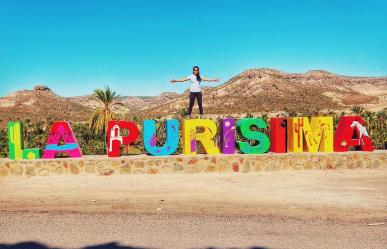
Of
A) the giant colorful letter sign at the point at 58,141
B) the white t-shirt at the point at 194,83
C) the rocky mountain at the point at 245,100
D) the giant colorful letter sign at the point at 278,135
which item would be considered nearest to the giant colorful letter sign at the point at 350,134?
the giant colorful letter sign at the point at 278,135

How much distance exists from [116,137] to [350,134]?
30.2 feet

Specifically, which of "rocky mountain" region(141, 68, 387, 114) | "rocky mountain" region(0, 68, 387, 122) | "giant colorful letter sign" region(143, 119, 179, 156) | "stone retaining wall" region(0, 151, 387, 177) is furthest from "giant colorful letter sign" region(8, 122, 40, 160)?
"rocky mountain" region(0, 68, 387, 122)

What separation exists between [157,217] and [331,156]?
343 inches

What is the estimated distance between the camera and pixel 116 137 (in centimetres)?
1441

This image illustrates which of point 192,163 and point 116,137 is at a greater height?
point 116,137

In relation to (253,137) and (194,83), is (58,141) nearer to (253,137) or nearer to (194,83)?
(194,83)

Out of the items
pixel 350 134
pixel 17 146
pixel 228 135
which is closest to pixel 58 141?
pixel 17 146

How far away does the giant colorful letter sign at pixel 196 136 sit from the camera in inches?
571

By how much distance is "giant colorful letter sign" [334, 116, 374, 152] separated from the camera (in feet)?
50.5

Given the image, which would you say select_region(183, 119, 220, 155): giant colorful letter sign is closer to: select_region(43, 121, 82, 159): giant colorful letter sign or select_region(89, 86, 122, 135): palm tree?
select_region(43, 121, 82, 159): giant colorful letter sign

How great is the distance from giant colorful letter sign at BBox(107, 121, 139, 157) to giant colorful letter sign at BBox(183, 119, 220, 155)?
1.87 meters

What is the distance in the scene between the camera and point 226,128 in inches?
579

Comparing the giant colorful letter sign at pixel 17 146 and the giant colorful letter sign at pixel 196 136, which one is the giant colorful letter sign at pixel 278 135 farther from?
the giant colorful letter sign at pixel 17 146

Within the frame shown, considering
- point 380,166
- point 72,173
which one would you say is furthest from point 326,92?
point 72,173
